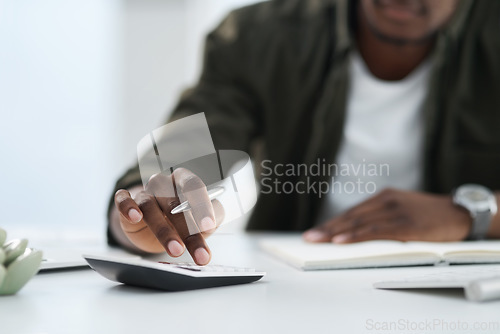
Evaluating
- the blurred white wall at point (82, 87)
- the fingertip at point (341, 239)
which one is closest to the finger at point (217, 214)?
the fingertip at point (341, 239)

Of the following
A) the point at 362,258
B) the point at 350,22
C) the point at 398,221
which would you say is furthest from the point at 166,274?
the point at 350,22

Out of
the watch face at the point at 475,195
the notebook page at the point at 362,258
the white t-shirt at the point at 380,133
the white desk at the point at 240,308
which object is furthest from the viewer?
the white t-shirt at the point at 380,133

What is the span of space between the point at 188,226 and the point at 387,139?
81cm

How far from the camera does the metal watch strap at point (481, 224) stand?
829 millimetres

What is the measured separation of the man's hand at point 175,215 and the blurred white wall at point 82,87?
1.92m

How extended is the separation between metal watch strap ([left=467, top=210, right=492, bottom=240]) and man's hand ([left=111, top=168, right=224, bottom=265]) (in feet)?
1.73

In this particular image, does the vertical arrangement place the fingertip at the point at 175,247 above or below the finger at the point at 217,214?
below

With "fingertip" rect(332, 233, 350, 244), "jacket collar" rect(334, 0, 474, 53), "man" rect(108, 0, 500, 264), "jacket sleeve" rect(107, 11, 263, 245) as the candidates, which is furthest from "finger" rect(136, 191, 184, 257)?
"jacket collar" rect(334, 0, 474, 53)

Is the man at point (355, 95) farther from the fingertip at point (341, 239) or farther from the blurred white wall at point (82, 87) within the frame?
the blurred white wall at point (82, 87)

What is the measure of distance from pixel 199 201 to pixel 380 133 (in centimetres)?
81

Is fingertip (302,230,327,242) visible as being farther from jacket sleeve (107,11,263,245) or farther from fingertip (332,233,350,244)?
jacket sleeve (107,11,263,245)

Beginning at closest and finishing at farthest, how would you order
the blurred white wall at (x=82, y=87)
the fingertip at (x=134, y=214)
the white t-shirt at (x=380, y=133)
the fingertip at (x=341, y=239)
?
1. the fingertip at (x=134, y=214)
2. the fingertip at (x=341, y=239)
3. the white t-shirt at (x=380, y=133)
4. the blurred white wall at (x=82, y=87)

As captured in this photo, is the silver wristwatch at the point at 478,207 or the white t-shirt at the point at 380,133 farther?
the white t-shirt at the point at 380,133

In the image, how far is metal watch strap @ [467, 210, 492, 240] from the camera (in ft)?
2.72
